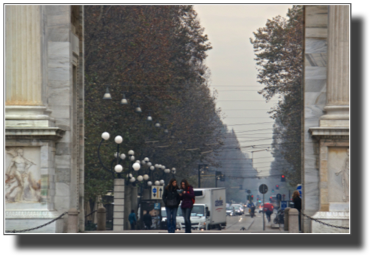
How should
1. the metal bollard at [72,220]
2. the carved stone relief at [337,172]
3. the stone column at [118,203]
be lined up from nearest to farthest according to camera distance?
1. the carved stone relief at [337,172]
2. the metal bollard at [72,220]
3. the stone column at [118,203]

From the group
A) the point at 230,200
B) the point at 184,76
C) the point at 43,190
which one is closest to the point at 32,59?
the point at 43,190

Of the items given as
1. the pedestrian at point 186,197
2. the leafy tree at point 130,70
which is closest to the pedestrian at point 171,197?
the pedestrian at point 186,197

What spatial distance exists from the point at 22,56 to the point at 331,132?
8360 millimetres

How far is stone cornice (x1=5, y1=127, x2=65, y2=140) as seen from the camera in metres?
18.1

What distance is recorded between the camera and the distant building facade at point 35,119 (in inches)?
719

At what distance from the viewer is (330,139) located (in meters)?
19.0

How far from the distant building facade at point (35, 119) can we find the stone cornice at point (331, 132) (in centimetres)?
676

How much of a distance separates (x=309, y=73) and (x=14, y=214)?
897 cm

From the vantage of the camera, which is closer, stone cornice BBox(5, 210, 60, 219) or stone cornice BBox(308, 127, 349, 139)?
stone cornice BBox(5, 210, 60, 219)

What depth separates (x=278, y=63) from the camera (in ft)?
151

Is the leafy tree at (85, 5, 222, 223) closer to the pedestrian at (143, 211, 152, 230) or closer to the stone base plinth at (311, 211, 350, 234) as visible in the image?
the pedestrian at (143, 211, 152, 230)

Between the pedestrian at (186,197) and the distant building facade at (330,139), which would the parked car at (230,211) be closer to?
the pedestrian at (186,197)

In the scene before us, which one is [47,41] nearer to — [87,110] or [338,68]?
[338,68]

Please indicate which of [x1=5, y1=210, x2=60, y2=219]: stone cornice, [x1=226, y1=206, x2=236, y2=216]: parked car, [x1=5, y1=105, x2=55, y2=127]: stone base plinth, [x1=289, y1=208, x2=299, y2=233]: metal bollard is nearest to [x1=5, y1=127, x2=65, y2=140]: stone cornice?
[x1=5, y1=105, x2=55, y2=127]: stone base plinth
